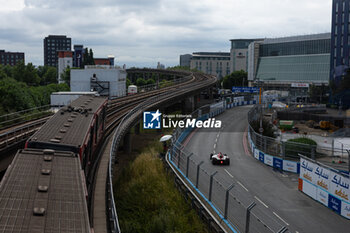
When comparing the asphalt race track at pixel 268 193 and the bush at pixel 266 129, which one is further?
the bush at pixel 266 129

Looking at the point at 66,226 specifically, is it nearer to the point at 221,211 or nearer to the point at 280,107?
the point at 221,211

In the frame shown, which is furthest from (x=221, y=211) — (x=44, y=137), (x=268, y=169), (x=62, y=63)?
(x=62, y=63)

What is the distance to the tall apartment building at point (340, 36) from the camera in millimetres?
101688

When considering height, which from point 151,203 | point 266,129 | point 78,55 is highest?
point 78,55

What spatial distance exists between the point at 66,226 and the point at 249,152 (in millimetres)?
31502

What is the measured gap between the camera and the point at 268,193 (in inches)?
1010

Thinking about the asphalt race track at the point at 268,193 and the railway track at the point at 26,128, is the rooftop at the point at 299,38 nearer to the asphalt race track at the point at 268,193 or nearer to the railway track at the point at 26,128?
the railway track at the point at 26,128

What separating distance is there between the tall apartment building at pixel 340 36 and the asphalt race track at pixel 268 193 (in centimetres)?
7009

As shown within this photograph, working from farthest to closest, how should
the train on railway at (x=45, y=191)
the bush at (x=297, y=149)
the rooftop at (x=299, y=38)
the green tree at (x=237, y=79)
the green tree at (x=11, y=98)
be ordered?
1. the green tree at (x=237, y=79)
2. the rooftop at (x=299, y=38)
3. the green tree at (x=11, y=98)
4. the bush at (x=297, y=149)
5. the train on railway at (x=45, y=191)

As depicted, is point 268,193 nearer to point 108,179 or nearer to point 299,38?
point 108,179

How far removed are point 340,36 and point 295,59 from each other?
1590 inches

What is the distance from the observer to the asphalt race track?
20.3m

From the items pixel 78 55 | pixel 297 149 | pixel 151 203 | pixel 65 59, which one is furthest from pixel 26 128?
pixel 65 59

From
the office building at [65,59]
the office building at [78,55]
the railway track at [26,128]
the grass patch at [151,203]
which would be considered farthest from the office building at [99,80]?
the office building at [65,59]
